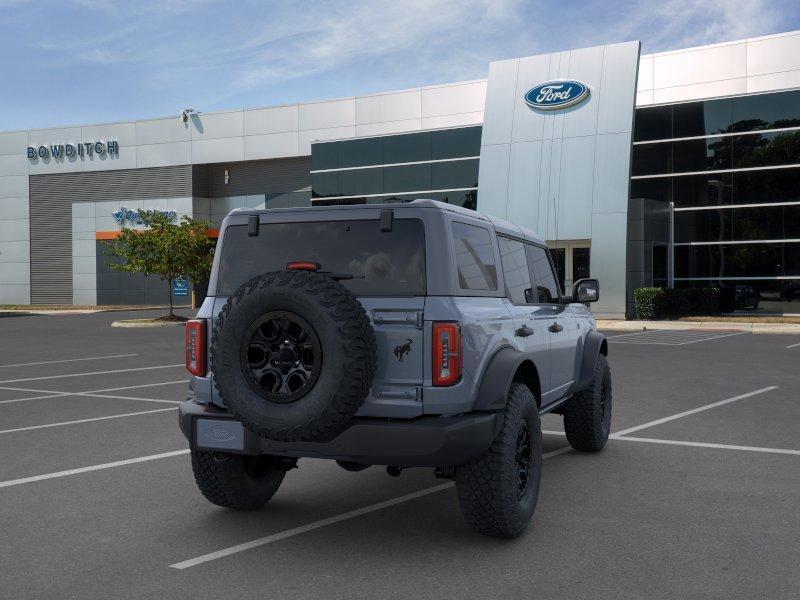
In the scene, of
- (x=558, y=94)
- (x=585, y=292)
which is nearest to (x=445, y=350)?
(x=585, y=292)

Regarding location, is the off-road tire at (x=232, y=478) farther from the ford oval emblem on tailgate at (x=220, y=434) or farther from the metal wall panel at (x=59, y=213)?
the metal wall panel at (x=59, y=213)

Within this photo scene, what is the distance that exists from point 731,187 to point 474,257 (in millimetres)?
28223

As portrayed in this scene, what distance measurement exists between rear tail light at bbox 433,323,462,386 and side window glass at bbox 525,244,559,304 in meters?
1.85

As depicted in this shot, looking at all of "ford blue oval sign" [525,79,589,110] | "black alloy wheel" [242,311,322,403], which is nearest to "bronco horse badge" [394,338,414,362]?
"black alloy wheel" [242,311,322,403]

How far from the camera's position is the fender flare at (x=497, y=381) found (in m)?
4.85

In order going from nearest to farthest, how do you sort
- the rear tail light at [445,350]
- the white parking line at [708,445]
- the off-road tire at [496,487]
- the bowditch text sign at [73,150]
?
1. the rear tail light at [445,350]
2. the off-road tire at [496,487]
3. the white parking line at [708,445]
4. the bowditch text sign at [73,150]

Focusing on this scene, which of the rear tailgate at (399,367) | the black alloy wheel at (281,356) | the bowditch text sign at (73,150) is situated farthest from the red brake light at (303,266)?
the bowditch text sign at (73,150)

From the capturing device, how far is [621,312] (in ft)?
99.0

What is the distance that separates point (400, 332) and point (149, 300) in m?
44.9

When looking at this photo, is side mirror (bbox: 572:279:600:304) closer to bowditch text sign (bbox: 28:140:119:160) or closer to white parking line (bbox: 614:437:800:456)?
white parking line (bbox: 614:437:800:456)

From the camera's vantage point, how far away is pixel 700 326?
26859 mm

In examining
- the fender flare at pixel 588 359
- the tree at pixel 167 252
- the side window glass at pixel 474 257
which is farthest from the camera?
the tree at pixel 167 252

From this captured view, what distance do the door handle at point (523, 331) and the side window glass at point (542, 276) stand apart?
0.61m

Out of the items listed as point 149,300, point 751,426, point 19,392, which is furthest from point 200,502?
point 149,300
